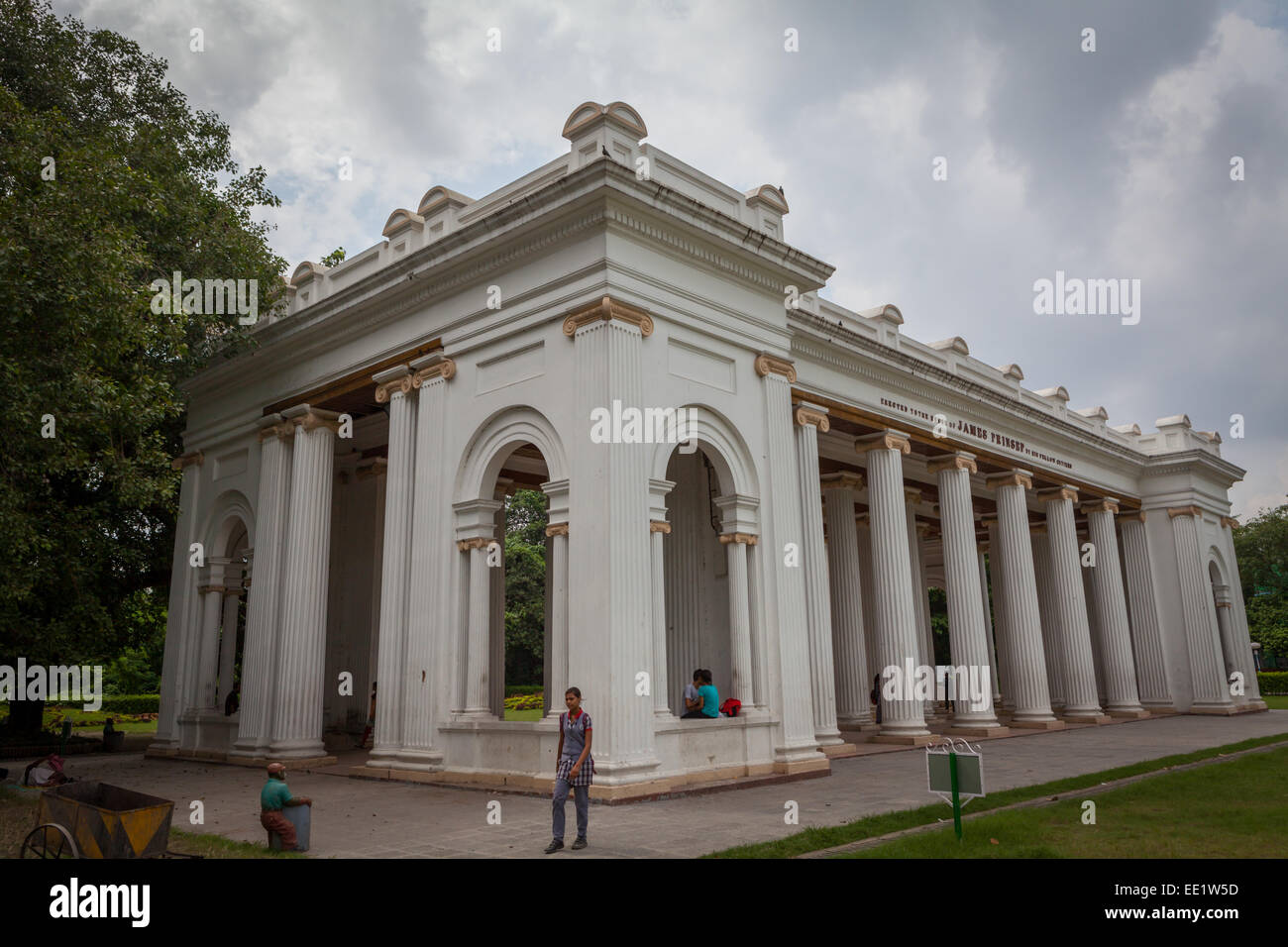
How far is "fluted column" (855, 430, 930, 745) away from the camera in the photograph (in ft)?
60.5

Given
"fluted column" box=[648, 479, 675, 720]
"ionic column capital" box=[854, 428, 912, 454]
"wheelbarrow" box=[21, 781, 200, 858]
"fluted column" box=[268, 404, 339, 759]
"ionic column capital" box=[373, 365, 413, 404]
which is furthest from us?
"ionic column capital" box=[854, 428, 912, 454]

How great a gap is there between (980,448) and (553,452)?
44.1ft

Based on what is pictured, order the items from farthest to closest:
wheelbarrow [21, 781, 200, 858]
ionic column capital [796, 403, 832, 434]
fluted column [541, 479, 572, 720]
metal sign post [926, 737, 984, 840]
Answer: ionic column capital [796, 403, 832, 434]
fluted column [541, 479, 572, 720]
metal sign post [926, 737, 984, 840]
wheelbarrow [21, 781, 200, 858]

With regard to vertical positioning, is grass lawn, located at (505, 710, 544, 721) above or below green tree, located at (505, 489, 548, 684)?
below

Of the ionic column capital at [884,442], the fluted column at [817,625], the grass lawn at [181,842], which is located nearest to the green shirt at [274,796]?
the grass lawn at [181,842]

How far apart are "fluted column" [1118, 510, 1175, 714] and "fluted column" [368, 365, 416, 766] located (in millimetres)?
23339

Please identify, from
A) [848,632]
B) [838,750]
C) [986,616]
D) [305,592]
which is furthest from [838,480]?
[305,592]

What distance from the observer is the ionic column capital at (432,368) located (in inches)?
557

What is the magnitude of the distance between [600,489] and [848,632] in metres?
11.3

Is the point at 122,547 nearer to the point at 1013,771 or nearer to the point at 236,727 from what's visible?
the point at 236,727

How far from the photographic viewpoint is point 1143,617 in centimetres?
2806

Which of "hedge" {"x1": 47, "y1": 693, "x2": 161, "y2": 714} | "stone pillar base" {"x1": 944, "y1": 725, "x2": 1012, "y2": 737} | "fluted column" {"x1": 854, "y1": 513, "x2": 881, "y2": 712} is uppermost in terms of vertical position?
"fluted column" {"x1": 854, "y1": 513, "x2": 881, "y2": 712}

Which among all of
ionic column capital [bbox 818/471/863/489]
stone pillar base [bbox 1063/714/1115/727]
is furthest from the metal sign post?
stone pillar base [bbox 1063/714/1115/727]

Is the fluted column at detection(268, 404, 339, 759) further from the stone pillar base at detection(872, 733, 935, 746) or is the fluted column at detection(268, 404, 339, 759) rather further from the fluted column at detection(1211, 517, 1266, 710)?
the fluted column at detection(1211, 517, 1266, 710)
